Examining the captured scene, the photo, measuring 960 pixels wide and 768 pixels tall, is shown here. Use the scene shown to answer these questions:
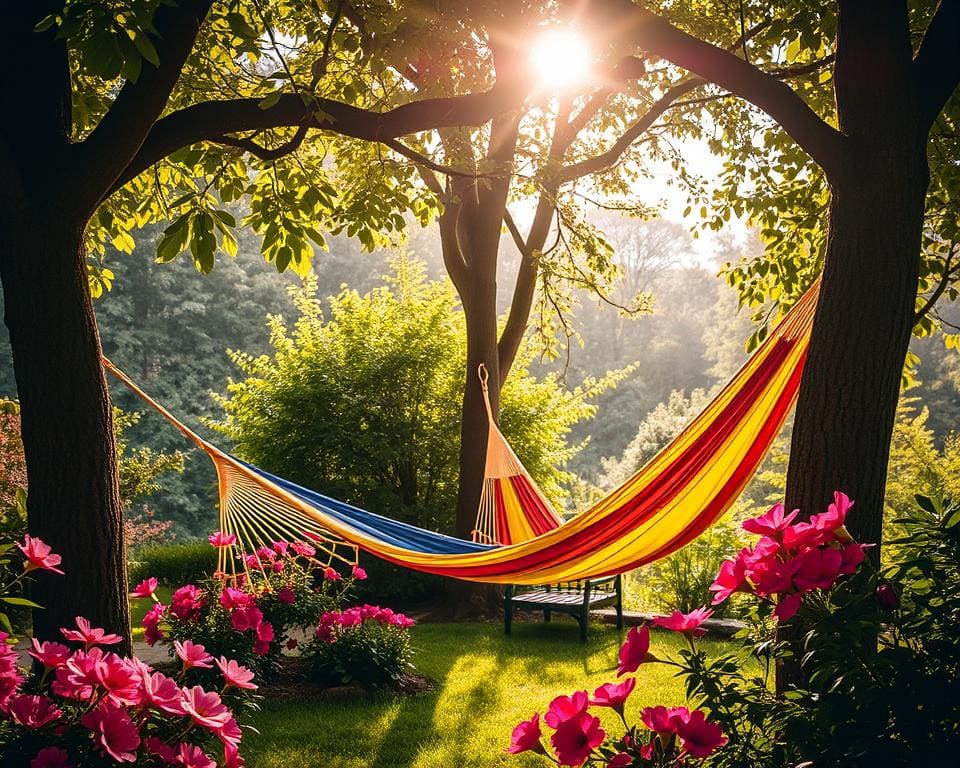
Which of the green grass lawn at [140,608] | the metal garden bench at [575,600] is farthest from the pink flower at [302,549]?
the green grass lawn at [140,608]

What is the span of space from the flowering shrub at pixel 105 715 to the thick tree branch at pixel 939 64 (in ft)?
6.30

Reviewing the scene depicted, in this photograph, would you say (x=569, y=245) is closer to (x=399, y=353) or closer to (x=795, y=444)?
(x=399, y=353)

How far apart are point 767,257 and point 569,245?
1738 millimetres

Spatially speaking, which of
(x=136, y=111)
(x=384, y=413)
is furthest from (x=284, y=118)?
(x=384, y=413)

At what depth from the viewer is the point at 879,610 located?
131cm

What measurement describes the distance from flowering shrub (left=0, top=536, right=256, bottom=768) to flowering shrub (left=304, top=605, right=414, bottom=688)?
1950 mm

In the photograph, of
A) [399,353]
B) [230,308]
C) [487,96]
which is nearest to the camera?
[487,96]

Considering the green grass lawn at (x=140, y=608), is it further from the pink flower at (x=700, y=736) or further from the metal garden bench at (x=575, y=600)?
the pink flower at (x=700, y=736)

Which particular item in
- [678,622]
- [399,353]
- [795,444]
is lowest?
[678,622]

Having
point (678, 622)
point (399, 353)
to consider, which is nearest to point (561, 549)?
point (678, 622)

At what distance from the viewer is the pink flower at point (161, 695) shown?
1.49m

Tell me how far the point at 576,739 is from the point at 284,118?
6.25ft

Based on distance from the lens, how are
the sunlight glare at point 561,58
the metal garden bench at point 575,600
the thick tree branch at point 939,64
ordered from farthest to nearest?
1. the metal garden bench at point 575,600
2. the sunlight glare at point 561,58
3. the thick tree branch at point 939,64

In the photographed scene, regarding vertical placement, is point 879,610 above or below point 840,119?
below
